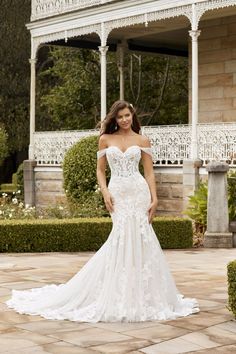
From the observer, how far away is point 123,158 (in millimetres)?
7441

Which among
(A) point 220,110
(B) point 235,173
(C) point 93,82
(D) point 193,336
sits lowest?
A: (D) point 193,336

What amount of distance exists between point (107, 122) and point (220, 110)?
44.2 ft

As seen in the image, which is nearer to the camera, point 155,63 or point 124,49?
point 124,49

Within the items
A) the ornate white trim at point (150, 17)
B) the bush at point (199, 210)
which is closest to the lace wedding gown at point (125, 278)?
the bush at point (199, 210)

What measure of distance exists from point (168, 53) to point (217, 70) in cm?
439

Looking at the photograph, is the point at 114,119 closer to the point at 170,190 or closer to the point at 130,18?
the point at 170,190

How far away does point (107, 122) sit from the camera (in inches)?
293

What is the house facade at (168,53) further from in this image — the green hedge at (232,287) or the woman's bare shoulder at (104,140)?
the green hedge at (232,287)

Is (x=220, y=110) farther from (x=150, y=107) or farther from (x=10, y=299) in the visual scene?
(x=10, y=299)

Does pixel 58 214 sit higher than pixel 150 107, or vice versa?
pixel 150 107

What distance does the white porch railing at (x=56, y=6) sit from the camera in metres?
21.0

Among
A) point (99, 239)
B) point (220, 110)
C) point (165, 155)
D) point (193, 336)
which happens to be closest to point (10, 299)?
→ point (193, 336)

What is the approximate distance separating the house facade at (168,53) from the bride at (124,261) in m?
9.50

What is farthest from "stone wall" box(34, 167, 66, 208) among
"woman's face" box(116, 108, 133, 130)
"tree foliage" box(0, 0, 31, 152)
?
"woman's face" box(116, 108, 133, 130)
